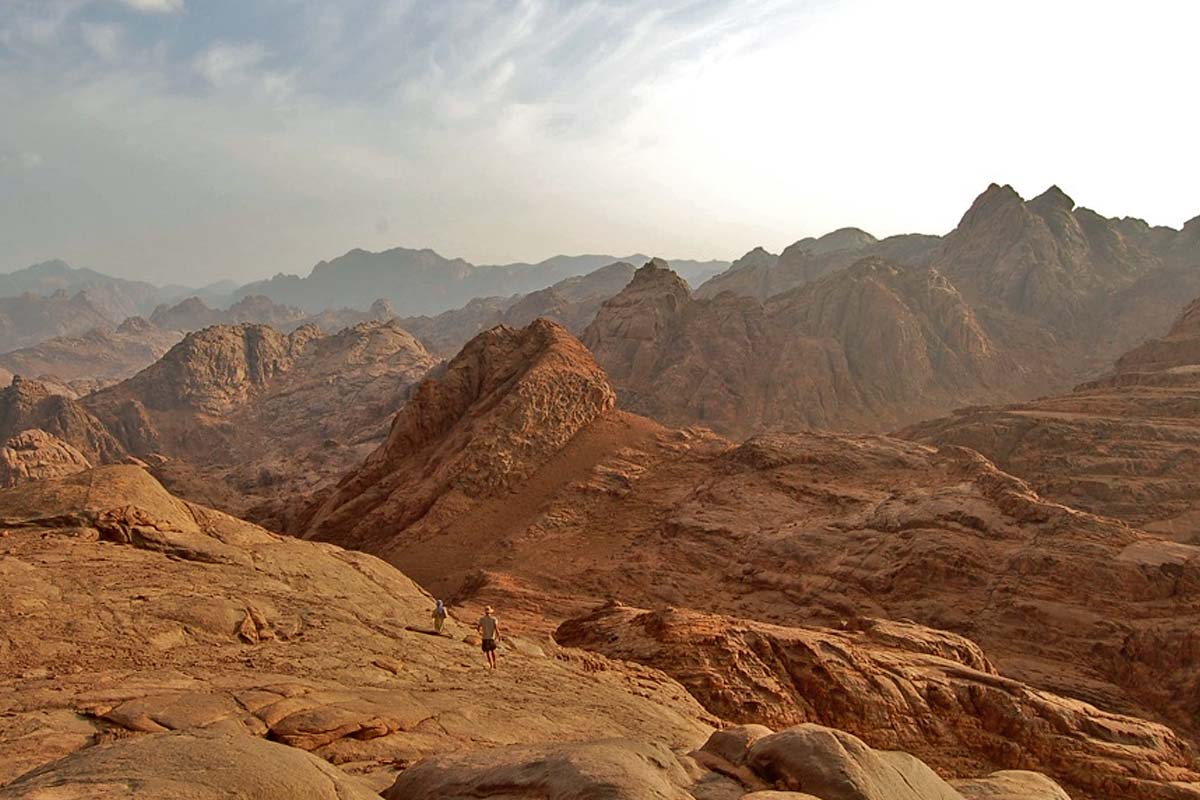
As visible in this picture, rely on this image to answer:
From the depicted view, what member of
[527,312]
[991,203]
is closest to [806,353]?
[991,203]

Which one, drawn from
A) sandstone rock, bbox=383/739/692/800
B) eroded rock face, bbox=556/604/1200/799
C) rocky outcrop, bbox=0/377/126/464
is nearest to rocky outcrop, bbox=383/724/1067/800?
sandstone rock, bbox=383/739/692/800

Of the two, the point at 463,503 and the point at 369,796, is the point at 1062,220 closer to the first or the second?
the point at 463,503

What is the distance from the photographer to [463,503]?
96.7 feet

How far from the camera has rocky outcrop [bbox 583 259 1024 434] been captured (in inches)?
2554

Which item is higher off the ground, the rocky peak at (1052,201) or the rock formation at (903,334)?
the rocky peak at (1052,201)

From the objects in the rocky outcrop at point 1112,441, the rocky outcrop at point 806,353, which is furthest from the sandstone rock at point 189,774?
the rocky outcrop at point 806,353

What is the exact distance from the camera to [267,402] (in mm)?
77188

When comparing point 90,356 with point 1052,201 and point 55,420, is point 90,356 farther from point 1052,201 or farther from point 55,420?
point 1052,201

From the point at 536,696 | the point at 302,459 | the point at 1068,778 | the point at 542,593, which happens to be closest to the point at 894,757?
the point at 536,696

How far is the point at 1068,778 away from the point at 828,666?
477cm

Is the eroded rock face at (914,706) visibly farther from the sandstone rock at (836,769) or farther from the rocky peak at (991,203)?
the rocky peak at (991,203)

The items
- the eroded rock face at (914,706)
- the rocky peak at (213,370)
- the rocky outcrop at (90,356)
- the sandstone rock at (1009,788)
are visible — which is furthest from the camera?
the rocky outcrop at (90,356)

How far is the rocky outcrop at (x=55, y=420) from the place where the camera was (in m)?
56.9

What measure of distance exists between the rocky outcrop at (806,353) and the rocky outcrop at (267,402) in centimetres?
2298
